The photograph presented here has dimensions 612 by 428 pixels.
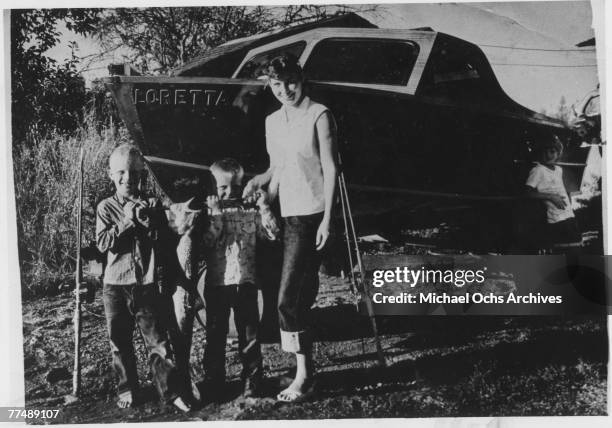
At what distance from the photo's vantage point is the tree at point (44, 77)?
13.3ft

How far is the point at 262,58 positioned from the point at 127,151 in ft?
3.35

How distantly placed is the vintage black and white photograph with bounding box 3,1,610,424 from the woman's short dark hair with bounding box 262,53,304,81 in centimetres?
2

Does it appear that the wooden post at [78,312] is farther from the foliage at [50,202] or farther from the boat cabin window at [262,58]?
the boat cabin window at [262,58]

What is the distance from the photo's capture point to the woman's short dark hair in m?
3.96

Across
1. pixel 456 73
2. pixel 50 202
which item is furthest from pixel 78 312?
pixel 456 73

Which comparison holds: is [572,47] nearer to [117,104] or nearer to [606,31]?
[606,31]

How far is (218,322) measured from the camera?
399cm

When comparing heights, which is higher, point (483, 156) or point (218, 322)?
point (483, 156)

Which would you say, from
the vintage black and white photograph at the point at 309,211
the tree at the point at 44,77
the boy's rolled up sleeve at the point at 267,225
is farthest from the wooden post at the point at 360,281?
the tree at the point at 44,77

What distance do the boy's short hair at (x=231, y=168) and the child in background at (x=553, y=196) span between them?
1804 millimetres

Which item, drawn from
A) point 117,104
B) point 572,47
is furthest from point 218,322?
point 572,47

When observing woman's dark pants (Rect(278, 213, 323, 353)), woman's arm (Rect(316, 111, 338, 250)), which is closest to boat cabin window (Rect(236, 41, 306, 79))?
woman's arm (Rect(316, 111, 338, 250))

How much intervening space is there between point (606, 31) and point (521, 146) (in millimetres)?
912

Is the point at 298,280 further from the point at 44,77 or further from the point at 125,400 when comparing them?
the point at 44,77
